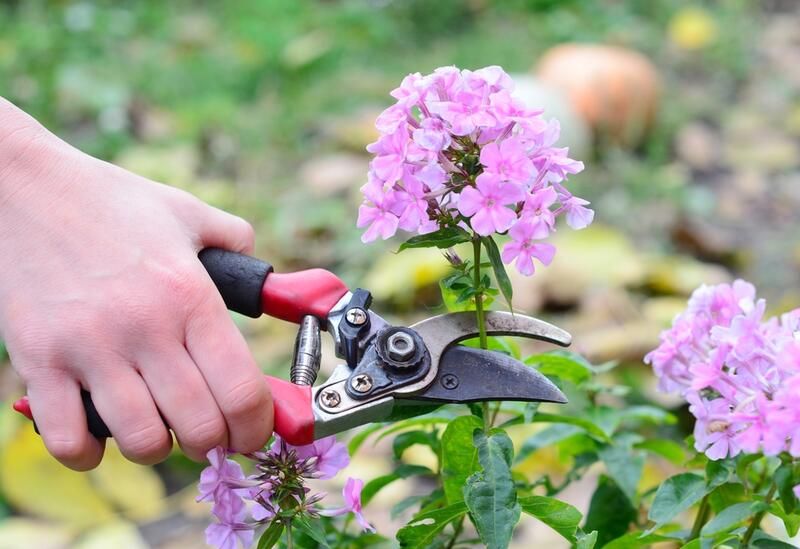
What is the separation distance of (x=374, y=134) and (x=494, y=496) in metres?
3.25

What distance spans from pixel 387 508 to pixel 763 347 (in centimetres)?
140

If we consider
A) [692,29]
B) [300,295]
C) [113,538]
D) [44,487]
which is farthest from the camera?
[692,29]

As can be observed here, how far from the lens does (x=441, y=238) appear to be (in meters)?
1.14

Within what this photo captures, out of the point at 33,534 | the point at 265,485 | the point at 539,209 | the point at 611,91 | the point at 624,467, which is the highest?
the point at 539,209

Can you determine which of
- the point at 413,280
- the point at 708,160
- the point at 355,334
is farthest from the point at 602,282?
the point at 355,334

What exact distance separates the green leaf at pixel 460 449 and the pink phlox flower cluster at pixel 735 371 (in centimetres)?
26

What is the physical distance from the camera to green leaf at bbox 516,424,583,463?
148 centimetres

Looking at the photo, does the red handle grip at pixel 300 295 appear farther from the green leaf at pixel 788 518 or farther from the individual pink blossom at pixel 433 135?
the green leaf at pixel 788 518

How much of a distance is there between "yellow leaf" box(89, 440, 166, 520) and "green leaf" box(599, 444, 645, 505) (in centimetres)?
134

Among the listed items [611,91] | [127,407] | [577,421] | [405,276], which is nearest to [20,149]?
[127,407]

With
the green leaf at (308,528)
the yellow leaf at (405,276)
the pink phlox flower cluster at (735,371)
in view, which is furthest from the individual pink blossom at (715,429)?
the yellow leaf at (405,276)

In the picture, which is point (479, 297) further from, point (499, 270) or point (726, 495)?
point (726, 495)

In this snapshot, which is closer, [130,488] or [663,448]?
[663,448]

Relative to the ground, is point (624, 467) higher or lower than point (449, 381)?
lower
